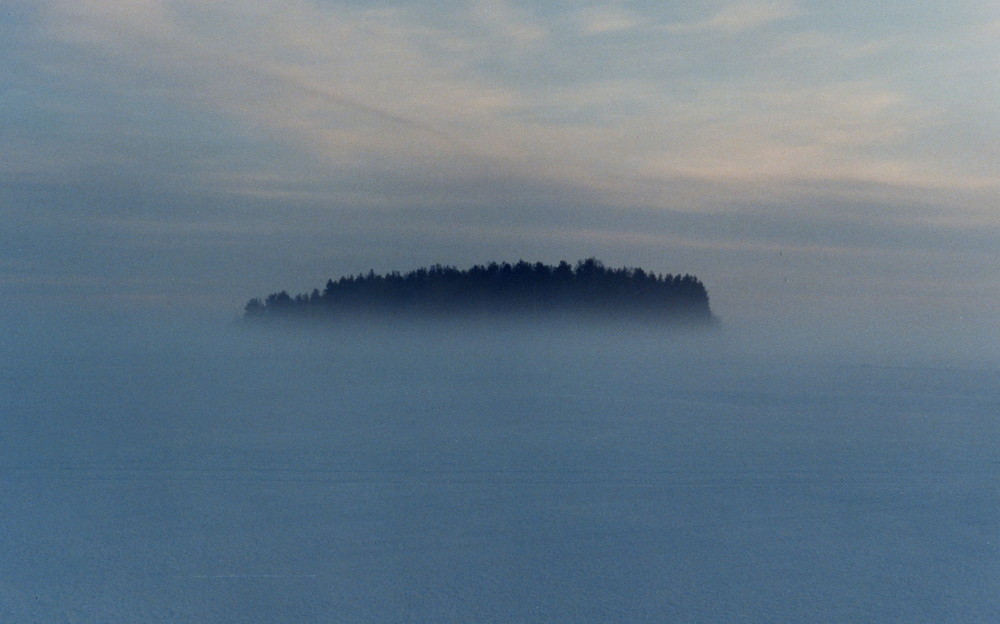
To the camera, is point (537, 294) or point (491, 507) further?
point (537, 294)

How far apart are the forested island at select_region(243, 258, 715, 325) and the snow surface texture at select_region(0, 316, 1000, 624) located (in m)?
11.5

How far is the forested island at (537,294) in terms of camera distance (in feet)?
70.2

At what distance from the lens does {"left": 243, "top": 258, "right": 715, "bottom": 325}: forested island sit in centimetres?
2139

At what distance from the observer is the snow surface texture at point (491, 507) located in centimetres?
345

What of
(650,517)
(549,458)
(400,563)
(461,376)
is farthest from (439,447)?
(461,376)

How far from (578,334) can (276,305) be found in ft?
27.5

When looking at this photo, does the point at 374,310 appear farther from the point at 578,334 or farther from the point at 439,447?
the point at 439,447

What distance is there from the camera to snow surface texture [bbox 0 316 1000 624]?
11.3 ft

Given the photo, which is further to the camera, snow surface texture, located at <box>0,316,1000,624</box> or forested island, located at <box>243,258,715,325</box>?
forested island, located at <box>243,258,715,325</box>

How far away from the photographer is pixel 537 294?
22484mm

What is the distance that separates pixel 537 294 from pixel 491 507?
703 inches

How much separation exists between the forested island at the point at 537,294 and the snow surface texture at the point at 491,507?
11540 millimetres

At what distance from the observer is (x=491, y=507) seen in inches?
186

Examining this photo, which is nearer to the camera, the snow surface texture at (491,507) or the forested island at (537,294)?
the snow surface texture at (491,507)
